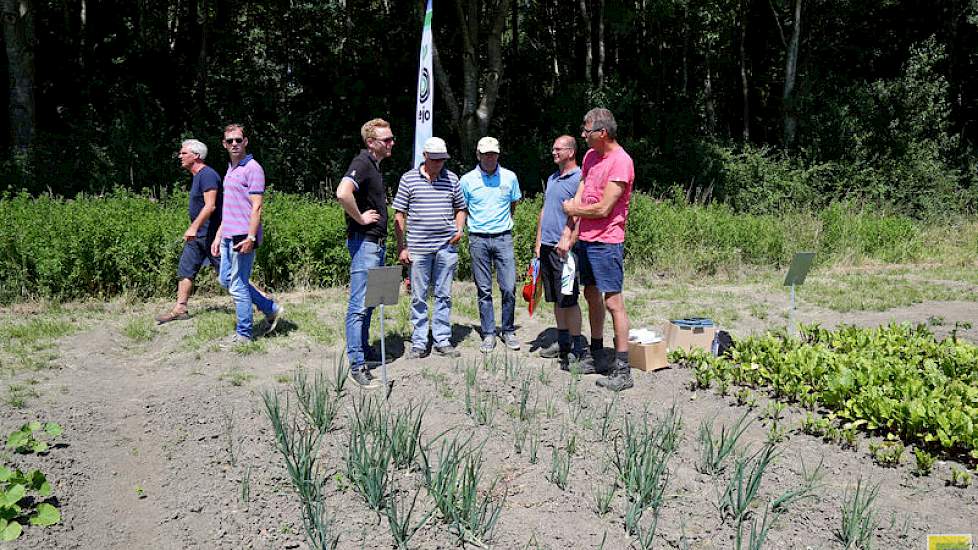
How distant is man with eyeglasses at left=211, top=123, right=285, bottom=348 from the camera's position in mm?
6016

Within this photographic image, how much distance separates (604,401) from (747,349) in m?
1.52

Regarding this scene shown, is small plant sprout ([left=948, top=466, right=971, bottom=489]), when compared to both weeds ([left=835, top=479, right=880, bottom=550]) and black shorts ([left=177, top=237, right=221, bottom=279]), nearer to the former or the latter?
weeds ([left=835, top=479, right=880, bottom=550])

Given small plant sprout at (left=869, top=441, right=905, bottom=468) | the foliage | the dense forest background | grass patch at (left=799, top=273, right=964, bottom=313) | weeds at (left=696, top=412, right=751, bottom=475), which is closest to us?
weeds at (left=696, top=412, right=751, bottom=475)

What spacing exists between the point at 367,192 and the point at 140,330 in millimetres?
2874

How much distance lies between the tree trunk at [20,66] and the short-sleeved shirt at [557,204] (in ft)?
47.1

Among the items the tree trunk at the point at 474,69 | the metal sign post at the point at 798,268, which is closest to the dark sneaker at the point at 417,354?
the metal sign post at the point at 798,268

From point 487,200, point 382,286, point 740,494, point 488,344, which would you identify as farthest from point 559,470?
point 487,200

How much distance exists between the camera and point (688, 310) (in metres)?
8.14

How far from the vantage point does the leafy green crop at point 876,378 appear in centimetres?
430

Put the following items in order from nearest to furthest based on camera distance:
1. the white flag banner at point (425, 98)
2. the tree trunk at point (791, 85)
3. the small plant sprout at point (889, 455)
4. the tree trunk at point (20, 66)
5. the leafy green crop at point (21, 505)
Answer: the leafy green crop at point (21, 505), the small plant sprout at point (889, 455), the white flag banner at point (425, 98), the tree trunk at point (20, 66), the tree trunk at point (791, 85)

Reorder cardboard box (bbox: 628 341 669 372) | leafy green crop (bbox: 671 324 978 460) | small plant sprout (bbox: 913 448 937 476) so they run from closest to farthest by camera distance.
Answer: small plant sprout (bbox: 913 448 937 476) < leafy green crop (bbox: 671 324 978 460) < cardboard box (bbox: 628 341 669 372)

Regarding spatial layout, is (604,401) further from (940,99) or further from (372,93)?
(940,99)

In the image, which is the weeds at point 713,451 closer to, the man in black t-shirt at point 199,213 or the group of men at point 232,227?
the group of men at point 232,227

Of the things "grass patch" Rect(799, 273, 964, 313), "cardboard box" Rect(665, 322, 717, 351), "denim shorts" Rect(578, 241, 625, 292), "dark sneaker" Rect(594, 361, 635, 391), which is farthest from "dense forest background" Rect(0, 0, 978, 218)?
"dark sneaker" Rect(594, 361, 635, 391)
